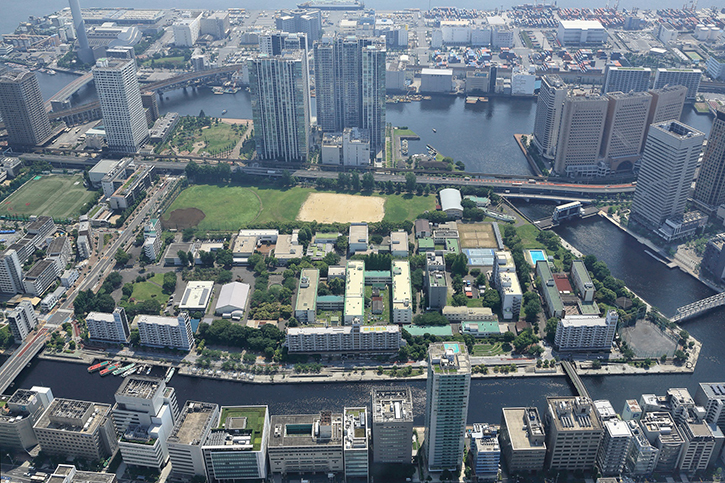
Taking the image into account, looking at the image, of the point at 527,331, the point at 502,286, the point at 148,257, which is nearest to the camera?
the point at 527,331

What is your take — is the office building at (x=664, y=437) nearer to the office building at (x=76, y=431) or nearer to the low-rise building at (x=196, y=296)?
the office building at (x=76, y=431)

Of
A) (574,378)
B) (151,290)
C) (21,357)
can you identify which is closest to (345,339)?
(574,378)

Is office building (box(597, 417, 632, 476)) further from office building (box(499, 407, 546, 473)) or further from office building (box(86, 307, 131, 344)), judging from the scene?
office building (box(86, 307, 131, 344))

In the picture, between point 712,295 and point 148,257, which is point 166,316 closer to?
point 148,257

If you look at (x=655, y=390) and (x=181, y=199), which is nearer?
(x=655, y=390)

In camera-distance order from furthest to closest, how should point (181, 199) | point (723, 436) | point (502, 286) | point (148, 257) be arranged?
point (181, 199)
point (148, 257)
point (502, 286)
point (723, 436)

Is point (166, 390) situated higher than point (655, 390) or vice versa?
point (166, 390)

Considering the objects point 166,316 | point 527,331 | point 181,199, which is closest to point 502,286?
point 527,331
